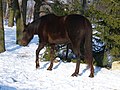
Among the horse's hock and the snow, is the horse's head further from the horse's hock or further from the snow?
the horse's hock

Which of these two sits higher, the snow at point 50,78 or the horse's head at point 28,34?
the horse's head at point 28,34

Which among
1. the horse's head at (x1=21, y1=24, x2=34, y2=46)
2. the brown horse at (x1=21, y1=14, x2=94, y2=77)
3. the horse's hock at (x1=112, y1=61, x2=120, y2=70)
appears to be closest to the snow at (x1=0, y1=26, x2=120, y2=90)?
the horse's hock at (x1=112, y1=61, x2=120, y2=70)

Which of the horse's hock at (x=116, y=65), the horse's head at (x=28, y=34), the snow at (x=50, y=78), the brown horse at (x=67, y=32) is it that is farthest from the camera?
the horse's hock at (x=116, y=65)

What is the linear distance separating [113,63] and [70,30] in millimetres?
2533

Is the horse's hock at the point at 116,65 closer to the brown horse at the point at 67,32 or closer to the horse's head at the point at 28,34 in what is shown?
the brown horse at the point at 67,32

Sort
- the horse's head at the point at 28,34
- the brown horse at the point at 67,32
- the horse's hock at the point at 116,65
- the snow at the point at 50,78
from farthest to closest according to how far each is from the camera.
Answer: the horse's hock at the point at 116,65 → the horse's head at the point at 28,34 → the brown horse at the point at 67,32 → the snow at the point at 50,78

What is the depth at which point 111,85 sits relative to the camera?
843 centimetres

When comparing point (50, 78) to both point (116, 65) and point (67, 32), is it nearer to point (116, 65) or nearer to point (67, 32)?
point (67, 32)

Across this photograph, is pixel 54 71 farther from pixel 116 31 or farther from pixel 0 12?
pixel 0 12

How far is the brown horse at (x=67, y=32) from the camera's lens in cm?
942

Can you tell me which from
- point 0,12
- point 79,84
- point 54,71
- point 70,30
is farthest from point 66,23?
point 0,12

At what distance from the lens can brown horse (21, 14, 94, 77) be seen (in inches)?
371

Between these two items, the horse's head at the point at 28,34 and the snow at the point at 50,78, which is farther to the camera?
the horse's head at the point at 28,34

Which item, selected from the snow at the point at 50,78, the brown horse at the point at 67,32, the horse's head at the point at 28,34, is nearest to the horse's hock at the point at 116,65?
the snow at the point at 50,78
